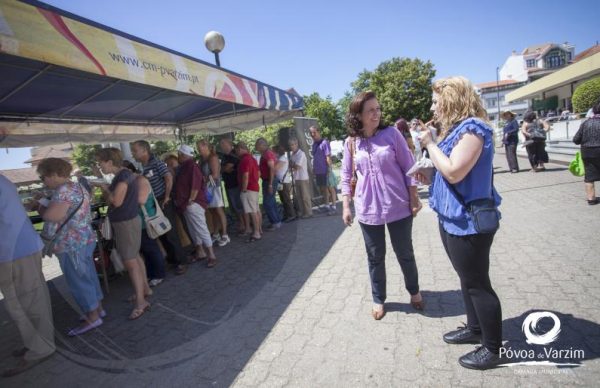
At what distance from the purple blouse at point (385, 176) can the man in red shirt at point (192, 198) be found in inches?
120

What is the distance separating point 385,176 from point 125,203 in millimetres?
2747

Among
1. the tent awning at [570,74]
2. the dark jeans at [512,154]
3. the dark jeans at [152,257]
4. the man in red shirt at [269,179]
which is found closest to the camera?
the dark jeans at [152,257]

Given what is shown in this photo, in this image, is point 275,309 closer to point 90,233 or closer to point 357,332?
point 357,332

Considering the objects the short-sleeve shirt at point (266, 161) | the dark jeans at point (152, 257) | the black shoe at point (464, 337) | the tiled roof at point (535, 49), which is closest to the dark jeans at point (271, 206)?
the short-sleeve shirt at point (266, 161)

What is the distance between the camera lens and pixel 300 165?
7.53 metres

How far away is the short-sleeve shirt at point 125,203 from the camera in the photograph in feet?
11.8

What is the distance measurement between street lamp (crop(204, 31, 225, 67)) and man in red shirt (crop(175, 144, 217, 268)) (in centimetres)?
342

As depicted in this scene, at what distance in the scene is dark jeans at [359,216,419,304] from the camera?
2801 mm

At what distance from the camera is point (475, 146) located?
1863 mm

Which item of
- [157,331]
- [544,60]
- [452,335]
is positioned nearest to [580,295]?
[452,335]

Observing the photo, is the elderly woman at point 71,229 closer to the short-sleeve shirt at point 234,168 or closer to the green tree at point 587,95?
the short-sleeve shirt at point 234,168

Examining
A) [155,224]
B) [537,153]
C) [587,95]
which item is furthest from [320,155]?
[587,95]

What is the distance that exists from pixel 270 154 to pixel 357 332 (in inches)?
189

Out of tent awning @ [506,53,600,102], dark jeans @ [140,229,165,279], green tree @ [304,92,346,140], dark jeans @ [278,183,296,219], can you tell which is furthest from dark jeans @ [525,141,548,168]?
green tree @ [304,92,346,140]
